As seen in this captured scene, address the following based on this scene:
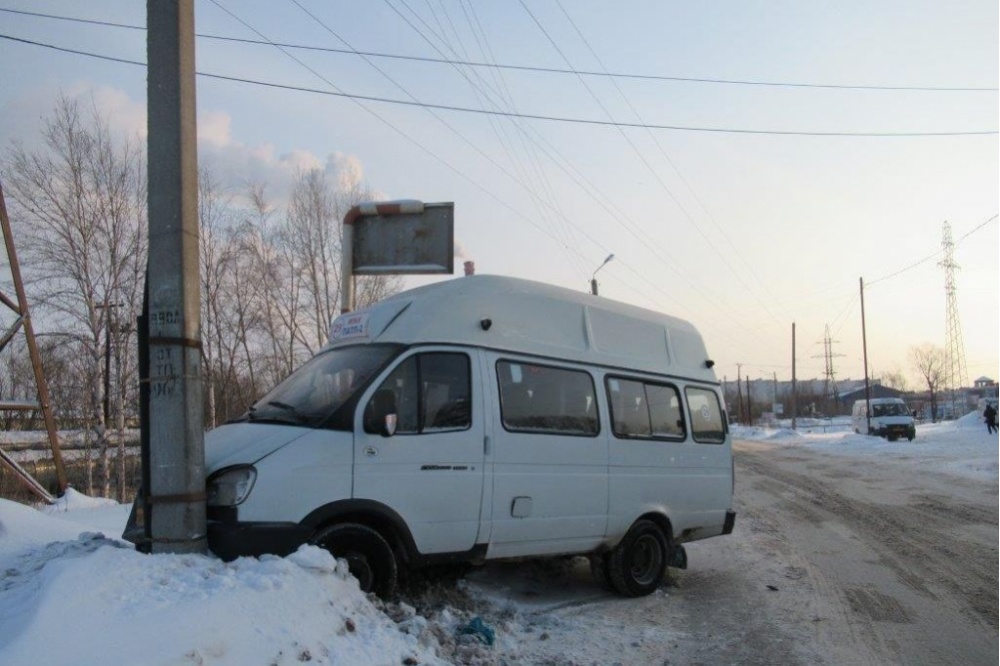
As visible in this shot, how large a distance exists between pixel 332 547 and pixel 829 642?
156 inches

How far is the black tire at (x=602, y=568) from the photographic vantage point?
7662 millimetres

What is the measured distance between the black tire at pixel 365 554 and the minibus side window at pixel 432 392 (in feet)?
2.63

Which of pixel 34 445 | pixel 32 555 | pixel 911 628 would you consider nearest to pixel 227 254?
pixel 34 445

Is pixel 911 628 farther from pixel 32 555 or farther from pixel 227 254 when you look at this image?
pixel 227 254

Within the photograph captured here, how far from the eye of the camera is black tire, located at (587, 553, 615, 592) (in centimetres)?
766

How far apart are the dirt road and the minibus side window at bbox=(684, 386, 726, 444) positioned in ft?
5.12

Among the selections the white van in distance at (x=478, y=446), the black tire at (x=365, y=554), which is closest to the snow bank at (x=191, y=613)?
the black tire at (x=365, y=554)

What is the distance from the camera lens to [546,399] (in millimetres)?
7039

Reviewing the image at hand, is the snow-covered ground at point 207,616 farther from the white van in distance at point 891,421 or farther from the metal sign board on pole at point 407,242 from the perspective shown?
the white van in distance at point 891,421

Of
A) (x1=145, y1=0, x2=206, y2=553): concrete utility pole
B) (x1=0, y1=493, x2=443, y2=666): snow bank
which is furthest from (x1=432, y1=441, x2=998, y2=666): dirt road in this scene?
(x1=145, y1=0, x2=206, y2=553): concrete utility pole

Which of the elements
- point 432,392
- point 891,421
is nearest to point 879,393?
point 891,421

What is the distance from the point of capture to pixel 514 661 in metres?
5.32

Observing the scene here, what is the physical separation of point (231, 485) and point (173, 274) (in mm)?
1539

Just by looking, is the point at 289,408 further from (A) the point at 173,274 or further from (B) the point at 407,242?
(B) the point at 407,242
